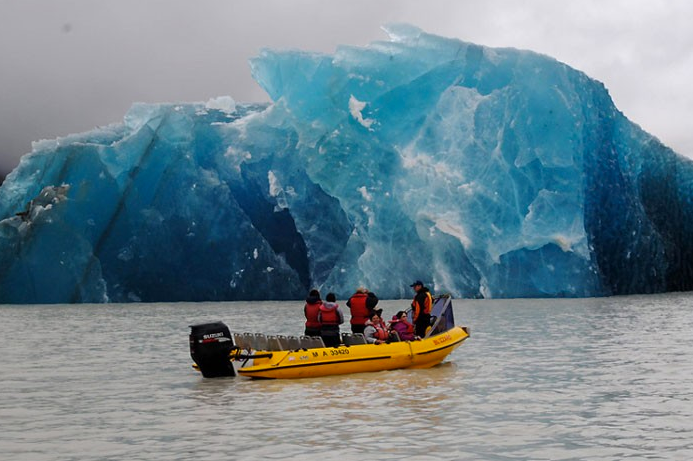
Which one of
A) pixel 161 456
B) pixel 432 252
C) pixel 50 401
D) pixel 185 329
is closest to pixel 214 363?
pixel 50 401

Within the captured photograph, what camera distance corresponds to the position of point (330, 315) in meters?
16.0

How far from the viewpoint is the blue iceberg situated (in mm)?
40469

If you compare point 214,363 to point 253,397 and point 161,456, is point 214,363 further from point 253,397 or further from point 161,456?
point 161,456

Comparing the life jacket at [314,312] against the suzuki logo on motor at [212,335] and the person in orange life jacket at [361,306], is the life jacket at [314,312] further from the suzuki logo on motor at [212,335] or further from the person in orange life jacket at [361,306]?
the suzuki logo on motor at [212,335]

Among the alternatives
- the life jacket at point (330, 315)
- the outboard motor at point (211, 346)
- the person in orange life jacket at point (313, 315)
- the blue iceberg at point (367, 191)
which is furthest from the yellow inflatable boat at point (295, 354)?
the blue iceberg at point (367, 191)

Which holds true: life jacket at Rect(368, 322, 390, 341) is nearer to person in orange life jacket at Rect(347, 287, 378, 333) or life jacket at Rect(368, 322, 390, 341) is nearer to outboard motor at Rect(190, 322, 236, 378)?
person in orange life jacket at Rect(347, 287, 378, 333)

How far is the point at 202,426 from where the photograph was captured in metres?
10.8

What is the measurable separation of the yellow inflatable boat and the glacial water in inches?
9.1

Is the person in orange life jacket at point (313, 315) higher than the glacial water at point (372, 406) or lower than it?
higher

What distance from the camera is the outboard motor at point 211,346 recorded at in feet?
47.9

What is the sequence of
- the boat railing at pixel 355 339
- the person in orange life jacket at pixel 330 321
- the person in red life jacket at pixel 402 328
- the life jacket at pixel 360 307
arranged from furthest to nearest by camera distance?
the person in red life jacket at pixel 402 328 → the life jacket at pixel 360 307 → the person in orange life jacket at pixel 330 321 → the boat railing at pixel 355 339

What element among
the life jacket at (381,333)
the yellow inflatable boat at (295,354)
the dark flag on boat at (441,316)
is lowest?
the yellow inflatable boat at (295,354)

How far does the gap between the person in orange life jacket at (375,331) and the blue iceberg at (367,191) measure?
23.8 meters

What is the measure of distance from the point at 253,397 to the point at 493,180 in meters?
28.4
